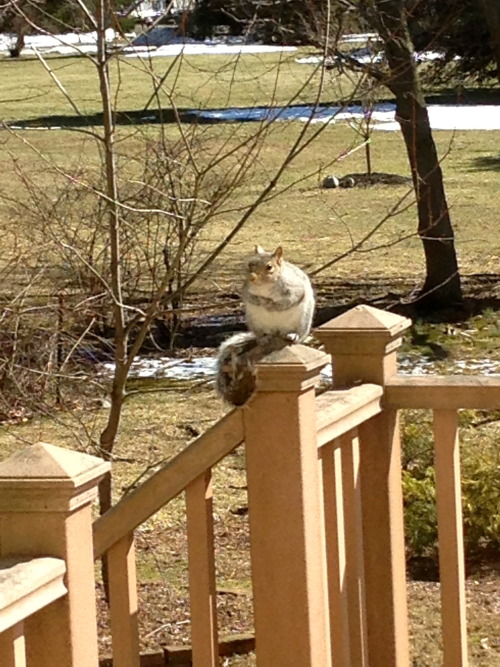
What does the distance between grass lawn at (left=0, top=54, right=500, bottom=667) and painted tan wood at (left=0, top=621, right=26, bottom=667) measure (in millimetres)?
2251

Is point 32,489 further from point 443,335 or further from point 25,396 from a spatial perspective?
point 443,335

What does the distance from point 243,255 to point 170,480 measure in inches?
347

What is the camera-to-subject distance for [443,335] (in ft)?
27.2

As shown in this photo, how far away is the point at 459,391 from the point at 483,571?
2.09m

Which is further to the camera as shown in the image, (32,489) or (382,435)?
(382,435)

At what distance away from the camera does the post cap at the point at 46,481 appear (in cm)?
163

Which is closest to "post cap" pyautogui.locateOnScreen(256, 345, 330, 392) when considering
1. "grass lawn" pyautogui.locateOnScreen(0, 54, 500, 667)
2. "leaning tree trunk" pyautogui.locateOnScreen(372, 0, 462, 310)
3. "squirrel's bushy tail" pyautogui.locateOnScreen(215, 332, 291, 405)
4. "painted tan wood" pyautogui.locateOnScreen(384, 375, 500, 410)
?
"squirrel's bushy tail" pyautogui.locateOnScreen(215, 332, 291, 405)

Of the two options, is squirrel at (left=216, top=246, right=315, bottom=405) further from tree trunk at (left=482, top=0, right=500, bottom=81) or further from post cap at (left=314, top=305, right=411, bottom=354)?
tree trunk at (left=482, top=0, right=500, bottom=81)

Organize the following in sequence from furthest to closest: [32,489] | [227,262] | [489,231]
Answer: [489,231], [227,262], [32,489]

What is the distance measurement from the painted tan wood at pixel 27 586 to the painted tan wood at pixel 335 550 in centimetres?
80

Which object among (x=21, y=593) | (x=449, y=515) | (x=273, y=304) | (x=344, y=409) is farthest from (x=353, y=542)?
(x=21, y=593)

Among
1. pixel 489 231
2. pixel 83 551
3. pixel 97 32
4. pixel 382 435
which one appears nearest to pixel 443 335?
pixel 489 231

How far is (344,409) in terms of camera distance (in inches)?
90.3

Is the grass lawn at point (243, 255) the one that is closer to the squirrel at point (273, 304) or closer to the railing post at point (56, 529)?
the squirrel at point (273, 304)
